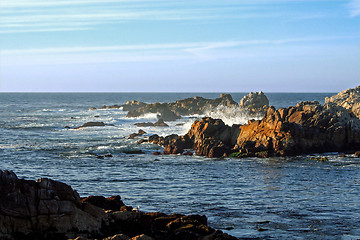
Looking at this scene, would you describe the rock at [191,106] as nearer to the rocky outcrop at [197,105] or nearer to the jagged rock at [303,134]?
the rocky outcrop at [197,105]

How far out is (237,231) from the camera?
68.0 ft

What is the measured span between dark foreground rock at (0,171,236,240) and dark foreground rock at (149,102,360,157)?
2944cm

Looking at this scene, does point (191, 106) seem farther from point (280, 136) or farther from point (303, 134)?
point (280, 136)

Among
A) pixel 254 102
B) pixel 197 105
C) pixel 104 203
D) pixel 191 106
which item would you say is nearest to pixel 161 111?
pixel 191 106

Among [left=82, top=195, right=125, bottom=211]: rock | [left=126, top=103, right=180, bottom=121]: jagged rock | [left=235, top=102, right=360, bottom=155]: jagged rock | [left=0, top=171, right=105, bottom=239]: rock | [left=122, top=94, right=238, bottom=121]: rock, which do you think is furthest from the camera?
[left=122, top=94, right=238, bottom=121]: rock

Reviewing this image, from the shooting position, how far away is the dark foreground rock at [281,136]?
4666 centimetres

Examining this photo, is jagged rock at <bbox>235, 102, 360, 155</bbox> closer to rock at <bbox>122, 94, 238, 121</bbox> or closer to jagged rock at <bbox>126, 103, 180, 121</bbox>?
jagged rock at <bbox>126, 103, 180, 121</bbox>

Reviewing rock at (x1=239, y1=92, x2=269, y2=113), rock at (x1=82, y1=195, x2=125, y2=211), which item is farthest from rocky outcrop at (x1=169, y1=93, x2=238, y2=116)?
rock at (x1=82, y1=195, x2=125, y2=211)

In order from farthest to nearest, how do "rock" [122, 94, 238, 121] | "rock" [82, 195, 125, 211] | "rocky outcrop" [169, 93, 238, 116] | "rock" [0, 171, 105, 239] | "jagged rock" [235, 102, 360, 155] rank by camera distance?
"rocky outcrop" [169, 93, 238, 116]
"rock" [122, 94, 238, 121]
"jagged rock" [235, 102, 360, 155]
"rock" [82, 195, 125, 211]
"rock" [0, 171, 105, 239]

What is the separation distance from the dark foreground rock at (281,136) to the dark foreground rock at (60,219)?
29439 mm

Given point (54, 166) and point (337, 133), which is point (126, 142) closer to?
point (54, 166)

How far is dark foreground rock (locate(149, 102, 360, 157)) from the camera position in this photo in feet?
153

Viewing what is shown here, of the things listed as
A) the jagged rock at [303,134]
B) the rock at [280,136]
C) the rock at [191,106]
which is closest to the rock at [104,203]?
the rock at [280,136]

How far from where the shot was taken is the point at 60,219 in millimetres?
16156
